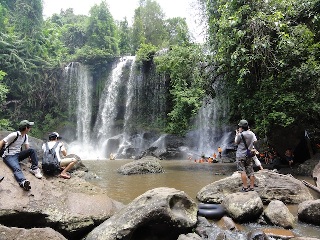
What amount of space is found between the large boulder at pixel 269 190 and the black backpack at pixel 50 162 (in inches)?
135

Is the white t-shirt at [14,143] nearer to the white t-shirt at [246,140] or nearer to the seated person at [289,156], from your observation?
the white t-shirt at [246,140]

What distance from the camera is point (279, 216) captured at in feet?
17.7

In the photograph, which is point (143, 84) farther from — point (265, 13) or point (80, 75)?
point (265, 13)

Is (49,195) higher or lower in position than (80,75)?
lower

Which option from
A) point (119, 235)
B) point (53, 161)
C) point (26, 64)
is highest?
point (26, 64)

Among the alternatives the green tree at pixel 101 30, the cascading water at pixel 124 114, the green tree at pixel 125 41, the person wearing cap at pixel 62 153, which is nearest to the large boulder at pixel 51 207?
the person wearing cap at pixel 62 153

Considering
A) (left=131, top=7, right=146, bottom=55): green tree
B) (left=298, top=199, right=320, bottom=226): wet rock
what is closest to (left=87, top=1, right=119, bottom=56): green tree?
(left=131, top=7, right=146, bottom=55): green tree

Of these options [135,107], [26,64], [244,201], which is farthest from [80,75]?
[244,201]

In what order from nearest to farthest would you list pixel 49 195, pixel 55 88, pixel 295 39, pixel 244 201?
pixel 49 195 < pixel 244 201 < pixel 295 39 < pixel 55 88

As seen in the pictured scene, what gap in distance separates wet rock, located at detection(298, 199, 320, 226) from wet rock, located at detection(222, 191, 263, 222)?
2.44 feet

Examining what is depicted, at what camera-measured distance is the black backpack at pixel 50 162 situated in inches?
250

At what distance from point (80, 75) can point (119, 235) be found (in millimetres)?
26941

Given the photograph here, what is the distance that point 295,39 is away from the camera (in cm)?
Result: 1089

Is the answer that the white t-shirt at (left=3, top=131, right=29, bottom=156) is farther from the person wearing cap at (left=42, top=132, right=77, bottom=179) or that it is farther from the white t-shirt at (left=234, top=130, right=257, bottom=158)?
the white t-shirt at (left=234, top=130, right=257, bottom=158)
